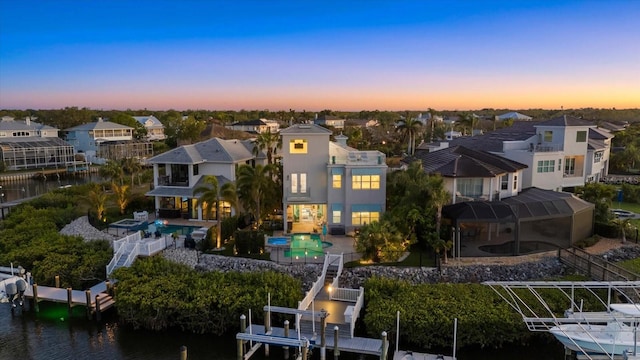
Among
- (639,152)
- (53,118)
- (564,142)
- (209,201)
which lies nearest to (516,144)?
(564,142)

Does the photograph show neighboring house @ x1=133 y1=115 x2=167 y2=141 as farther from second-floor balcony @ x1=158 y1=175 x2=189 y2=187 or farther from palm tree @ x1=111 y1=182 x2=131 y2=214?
second-floor balcony @ x1=158 y1=175 x2=189 y2=187

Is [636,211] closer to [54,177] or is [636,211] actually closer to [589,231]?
[589,231]

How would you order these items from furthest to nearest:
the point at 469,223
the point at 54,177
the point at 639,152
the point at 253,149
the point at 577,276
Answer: the point at 54,177 < the point at 639,152 < the point at 253,149 < the point at 469,223 < the point at 577,276

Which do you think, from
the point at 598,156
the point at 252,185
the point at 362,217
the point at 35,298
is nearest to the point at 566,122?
the point at 598,156

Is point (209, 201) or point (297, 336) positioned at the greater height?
point (209, 201)

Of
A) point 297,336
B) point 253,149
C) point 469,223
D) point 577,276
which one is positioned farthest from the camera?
point 253,149

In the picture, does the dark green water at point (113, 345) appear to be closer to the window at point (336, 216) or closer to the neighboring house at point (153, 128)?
the window at point (336, 216)
